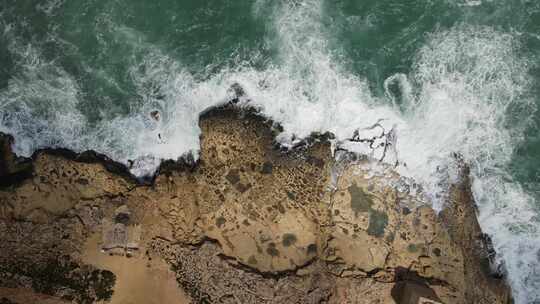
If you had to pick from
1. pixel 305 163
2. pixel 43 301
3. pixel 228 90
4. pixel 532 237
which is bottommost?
pixel 43 301

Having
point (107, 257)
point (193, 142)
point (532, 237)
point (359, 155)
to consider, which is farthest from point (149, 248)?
point (532, 237)

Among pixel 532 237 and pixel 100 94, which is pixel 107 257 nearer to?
pixel 100 94

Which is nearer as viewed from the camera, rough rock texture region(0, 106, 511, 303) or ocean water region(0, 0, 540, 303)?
rough rock texture region(0, 106, 511, 303)

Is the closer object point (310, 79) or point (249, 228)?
point (249, 228)

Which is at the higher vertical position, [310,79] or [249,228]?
[310,79]

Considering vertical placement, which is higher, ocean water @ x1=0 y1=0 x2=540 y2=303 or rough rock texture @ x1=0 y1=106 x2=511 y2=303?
ocean water @ x1=0 y1=0 x2=540 y2=303
